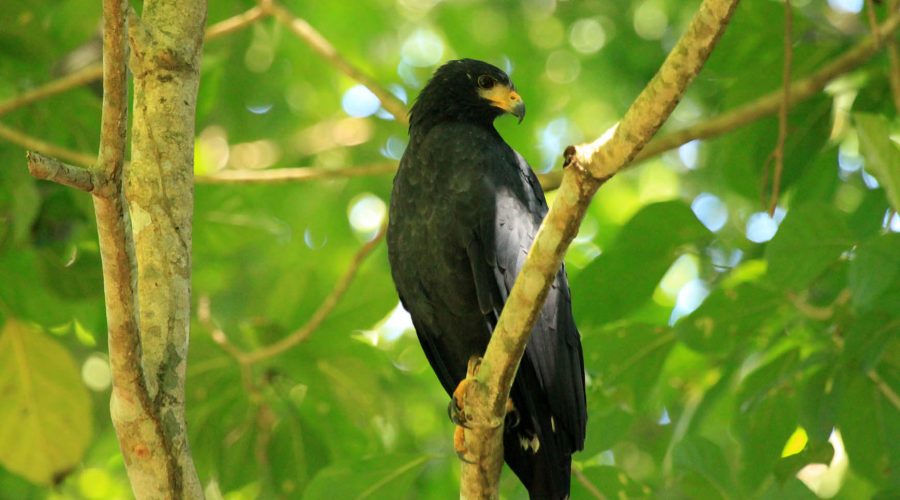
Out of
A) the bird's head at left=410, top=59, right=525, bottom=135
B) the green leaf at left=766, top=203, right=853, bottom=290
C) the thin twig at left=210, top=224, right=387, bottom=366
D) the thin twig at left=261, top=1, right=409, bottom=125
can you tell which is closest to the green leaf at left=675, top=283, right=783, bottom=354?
the green leaf at left=766, top=203, right=853, bottom=290

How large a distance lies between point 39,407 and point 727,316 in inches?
103

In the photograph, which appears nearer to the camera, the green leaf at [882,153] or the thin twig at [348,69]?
the green leaf at [882,153]

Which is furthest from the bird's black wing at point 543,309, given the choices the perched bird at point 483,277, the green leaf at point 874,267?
the green leaf at point 874,267

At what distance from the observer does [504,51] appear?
7.92m

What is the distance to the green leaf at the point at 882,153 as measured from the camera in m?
2.90

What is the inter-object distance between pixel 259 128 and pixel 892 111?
4.66 metres

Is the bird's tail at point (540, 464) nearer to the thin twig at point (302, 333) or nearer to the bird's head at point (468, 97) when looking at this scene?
the thin twig at point (302, 333)

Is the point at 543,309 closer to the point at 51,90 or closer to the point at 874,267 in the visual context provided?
the point at 874,267

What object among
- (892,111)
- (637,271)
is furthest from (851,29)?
(637,271)

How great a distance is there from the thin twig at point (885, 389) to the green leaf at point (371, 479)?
1637 mm

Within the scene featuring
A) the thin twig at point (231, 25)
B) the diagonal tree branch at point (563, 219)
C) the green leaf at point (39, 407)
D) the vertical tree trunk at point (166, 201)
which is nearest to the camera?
the diagonal tree branch at point (563, 219)

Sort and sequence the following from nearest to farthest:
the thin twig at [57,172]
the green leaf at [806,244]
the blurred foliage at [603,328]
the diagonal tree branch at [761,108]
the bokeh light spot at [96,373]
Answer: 1. the thin twig at [57,172]
2. the green leaf at [806,244]
3. the blurred foliage at [603,328]
4. the diagonal tree branch at [761,108]
5. the bokeh light spot at [96,373]

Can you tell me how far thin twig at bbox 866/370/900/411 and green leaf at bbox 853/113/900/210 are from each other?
3.05 feet

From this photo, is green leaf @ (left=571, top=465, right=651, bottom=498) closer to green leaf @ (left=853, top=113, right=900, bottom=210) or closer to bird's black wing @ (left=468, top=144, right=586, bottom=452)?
bird's black wing @ (left=468, top=144, right=586, bottom=452)
